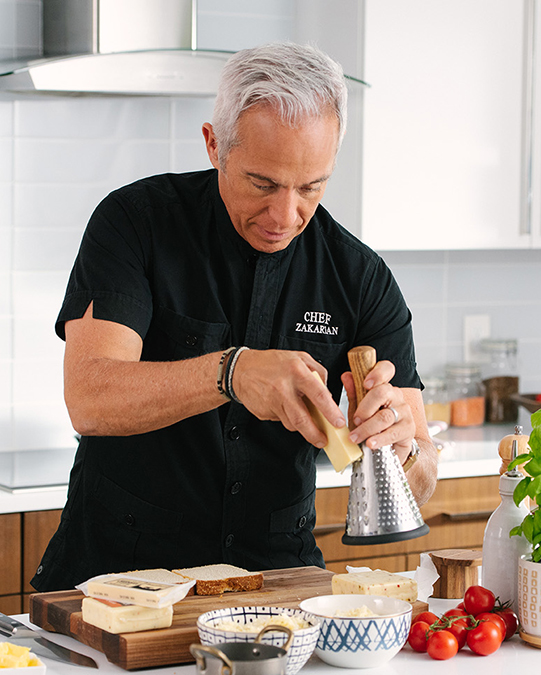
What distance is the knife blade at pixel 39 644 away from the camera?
1204mm

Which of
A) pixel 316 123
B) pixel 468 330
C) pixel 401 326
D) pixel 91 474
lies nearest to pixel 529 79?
pixel 468 330

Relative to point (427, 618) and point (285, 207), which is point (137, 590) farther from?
point (285, 207)

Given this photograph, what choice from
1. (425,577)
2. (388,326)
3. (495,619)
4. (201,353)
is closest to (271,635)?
(495,619)

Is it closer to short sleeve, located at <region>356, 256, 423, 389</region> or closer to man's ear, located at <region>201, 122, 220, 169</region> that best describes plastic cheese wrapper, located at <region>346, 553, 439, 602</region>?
short sleeve, located at <region>356, 256, 423, 389</region>

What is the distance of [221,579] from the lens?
53.9 inches

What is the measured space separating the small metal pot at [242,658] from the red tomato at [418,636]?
10.8 inches

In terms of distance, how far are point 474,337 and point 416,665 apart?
7.69 feet

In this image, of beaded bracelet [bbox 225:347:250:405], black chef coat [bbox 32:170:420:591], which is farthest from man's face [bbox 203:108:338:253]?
beaded bracelet [bbox 225:347:250:405]

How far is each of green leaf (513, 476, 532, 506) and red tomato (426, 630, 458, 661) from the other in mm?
205

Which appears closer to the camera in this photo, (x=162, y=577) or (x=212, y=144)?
(x=162, y=577)

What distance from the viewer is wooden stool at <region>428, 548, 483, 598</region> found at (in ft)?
4.93

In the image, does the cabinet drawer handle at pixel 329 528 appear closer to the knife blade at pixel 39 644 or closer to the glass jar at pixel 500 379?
the glass jar at pixel 500 379

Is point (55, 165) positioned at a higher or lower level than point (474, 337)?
higher

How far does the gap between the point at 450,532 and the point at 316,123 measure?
65.4 inches
